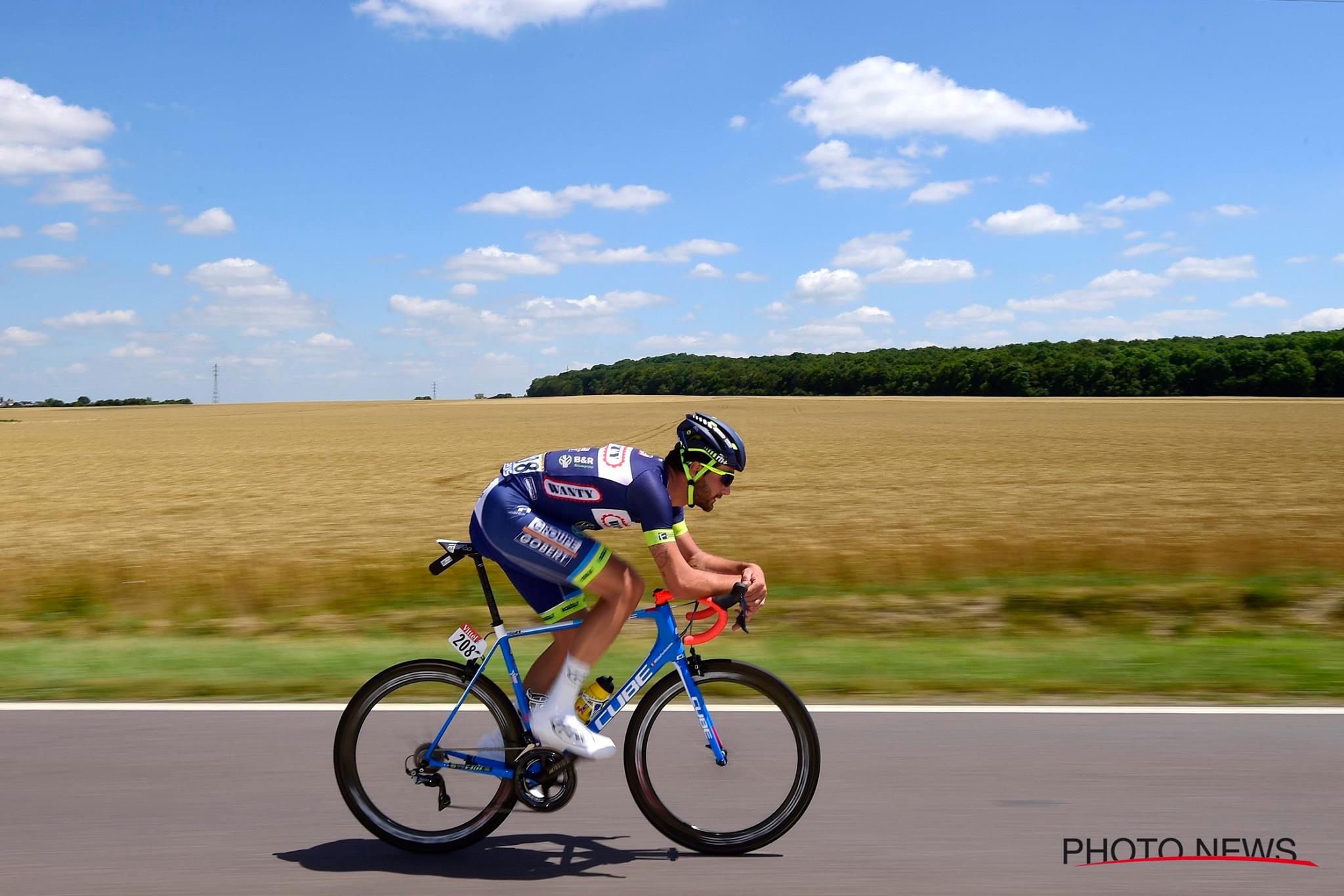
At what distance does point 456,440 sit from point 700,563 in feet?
150

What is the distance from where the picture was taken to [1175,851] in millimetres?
4082

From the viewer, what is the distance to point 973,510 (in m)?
18.6

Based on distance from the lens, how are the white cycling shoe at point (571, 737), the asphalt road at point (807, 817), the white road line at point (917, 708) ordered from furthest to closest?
the white road line at point (917, 708) → the white cycling shoe at point (571, 737) → the asphalt road at point (807, 817)

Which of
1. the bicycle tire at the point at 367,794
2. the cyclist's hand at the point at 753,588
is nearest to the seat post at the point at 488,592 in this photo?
the bicycle tire at the point at 367,794

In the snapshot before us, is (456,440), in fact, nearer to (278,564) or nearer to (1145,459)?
(1145,459)

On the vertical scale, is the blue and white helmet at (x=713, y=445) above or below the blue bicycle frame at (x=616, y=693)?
above

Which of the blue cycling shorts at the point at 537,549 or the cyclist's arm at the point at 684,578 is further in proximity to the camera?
the blue cycling shorts at the point at 537,549

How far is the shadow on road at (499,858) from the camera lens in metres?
3.98

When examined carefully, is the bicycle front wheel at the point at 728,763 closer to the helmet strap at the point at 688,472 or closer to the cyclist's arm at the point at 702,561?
the cyclist's arm at the point at 702,561

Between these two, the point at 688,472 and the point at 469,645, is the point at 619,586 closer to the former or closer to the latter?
the point at 688,472

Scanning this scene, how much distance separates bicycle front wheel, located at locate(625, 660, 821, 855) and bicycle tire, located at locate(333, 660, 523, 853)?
0.50 m

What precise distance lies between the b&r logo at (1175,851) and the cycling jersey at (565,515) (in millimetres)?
1965

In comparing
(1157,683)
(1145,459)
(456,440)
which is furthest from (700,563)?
(456,440)

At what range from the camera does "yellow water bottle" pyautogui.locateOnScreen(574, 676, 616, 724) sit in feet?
13.8
